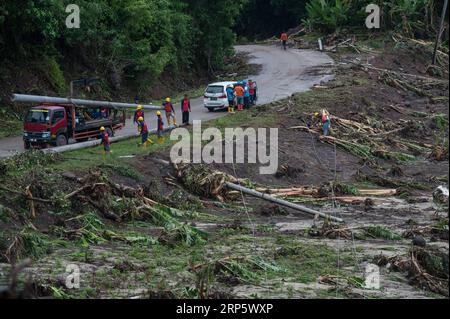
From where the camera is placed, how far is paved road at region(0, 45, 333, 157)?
38062mm

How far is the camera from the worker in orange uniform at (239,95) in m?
37.7

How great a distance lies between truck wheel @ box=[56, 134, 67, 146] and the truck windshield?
0.78m

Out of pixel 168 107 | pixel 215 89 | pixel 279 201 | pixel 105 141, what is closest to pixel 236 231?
pixel 279 201

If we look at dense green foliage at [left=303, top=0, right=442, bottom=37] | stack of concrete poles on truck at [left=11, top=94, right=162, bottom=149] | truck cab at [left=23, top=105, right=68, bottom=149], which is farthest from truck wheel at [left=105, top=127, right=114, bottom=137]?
dense green foliage at [left=303, top=0, right=442, bottom=37]

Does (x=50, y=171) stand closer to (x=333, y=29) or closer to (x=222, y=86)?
(x=222, y=86)

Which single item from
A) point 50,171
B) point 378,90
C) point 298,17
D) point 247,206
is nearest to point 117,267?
point 50,171

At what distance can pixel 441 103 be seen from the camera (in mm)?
46062

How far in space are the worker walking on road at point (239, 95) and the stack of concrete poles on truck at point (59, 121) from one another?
8.01m

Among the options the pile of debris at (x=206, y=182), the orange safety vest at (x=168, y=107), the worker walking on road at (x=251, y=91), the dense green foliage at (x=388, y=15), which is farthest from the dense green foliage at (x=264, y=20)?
the pile of debris at (x=206, y=182)

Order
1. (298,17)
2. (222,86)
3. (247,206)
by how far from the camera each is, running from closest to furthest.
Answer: (247,206) < (222,86) < (298,17)

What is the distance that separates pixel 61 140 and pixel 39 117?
3.75 feet

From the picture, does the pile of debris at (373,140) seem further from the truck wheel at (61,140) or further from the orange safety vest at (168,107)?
the truck wheel at (61,140)

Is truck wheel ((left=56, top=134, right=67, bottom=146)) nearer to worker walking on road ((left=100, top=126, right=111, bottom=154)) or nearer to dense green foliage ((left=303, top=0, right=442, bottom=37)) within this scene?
worker walking on road ((left=100, top=126, right=111, bottom=154))

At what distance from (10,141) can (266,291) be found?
1694 cm
